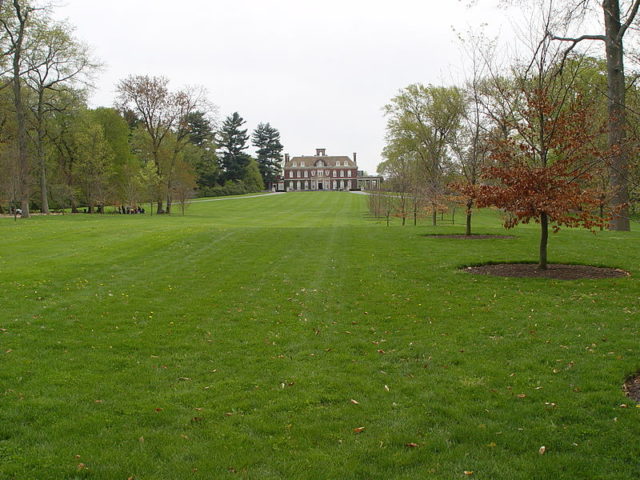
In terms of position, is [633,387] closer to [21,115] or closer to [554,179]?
[554,179]

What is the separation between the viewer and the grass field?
379 cm

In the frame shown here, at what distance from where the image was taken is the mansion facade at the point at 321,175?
119 metres

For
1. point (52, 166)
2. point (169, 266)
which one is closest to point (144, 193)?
point (52, 166)

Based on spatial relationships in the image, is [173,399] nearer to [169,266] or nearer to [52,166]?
[169,266]

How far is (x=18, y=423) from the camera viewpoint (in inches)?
170

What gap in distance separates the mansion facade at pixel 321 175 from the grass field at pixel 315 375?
10871 cm

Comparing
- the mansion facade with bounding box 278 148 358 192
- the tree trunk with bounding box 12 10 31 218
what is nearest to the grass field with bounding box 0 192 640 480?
the tree trunk with bounding box 12 10 31 218

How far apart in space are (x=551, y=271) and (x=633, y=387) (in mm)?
6624

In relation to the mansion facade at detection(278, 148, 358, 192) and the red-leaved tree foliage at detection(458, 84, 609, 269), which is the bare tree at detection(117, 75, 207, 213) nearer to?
the red-leaved tree foliage at detection(458, 84, 609, 269)

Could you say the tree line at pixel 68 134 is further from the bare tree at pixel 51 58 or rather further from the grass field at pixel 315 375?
the grass field at pixel 315 375

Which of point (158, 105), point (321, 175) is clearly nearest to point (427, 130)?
point (158, 105)

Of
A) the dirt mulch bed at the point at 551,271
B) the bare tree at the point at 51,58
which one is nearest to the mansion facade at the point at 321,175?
the bare tree at the point at 51,58

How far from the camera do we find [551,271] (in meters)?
11.2

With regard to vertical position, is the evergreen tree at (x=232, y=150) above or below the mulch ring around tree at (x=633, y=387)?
above
